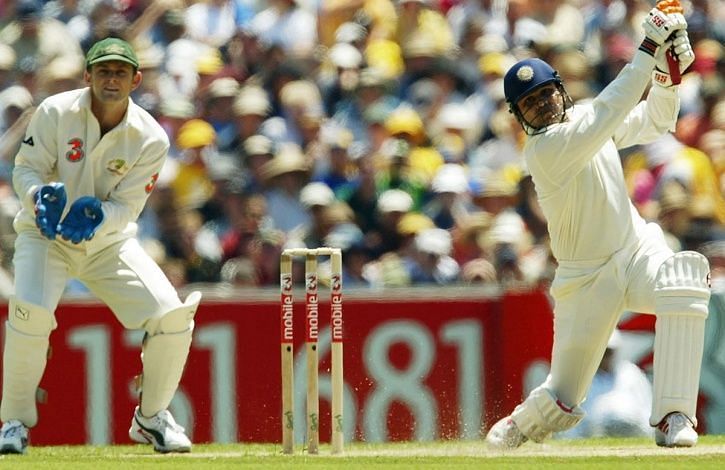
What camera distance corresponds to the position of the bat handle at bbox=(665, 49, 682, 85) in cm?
695

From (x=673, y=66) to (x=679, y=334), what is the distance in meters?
1.10

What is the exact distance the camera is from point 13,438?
7375mm

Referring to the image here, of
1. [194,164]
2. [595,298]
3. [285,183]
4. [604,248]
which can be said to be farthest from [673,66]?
[194,164]

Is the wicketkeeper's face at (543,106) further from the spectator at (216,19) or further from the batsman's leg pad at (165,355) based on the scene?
the spectator at (216,19)

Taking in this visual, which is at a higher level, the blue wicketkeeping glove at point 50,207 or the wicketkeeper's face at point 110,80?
the wicketkeeper's face at point 110,80

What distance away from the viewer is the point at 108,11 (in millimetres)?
10883

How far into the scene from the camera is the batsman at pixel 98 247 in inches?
289

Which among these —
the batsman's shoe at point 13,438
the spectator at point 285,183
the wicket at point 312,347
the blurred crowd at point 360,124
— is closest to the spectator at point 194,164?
the blurred crowd at point 360,124

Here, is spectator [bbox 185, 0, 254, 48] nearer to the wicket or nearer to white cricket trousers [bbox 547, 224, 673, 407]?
the wicket

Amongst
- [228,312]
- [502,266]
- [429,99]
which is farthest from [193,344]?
[429,99]

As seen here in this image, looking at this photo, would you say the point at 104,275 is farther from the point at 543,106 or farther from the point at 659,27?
the point at 659,27

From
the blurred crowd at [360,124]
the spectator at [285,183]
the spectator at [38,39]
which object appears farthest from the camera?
the spectator at [38,39]

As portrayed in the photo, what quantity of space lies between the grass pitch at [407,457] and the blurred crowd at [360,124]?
5.45 ft

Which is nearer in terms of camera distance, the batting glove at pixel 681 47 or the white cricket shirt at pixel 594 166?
the white cricket shirt at pixel 594 166
